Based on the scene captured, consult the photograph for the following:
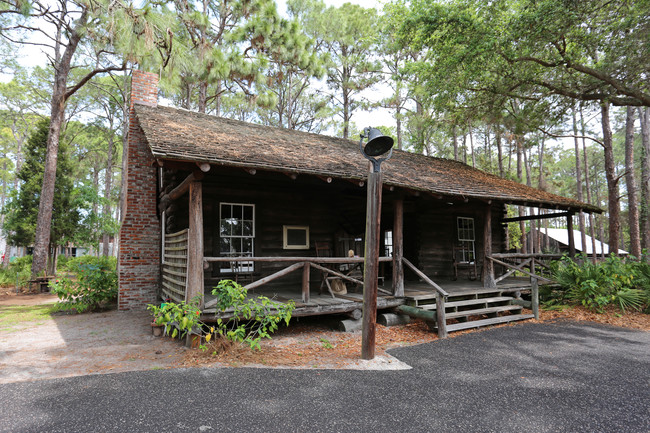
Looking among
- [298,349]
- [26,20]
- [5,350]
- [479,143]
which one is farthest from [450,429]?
[479,143]

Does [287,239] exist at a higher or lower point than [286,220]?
lower

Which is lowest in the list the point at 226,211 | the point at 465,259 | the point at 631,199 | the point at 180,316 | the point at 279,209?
the point at 180,316

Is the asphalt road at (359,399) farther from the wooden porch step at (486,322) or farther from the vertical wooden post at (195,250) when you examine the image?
the wooden porch step at (486,322)

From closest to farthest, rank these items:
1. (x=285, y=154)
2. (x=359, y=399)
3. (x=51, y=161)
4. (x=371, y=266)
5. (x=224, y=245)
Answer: (x=359, y=399) → (x=371, y=266) → (x=285, y=154) → (x=224, y=245) → (x=51, y=161)

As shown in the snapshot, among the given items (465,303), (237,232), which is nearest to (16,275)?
(237,232)

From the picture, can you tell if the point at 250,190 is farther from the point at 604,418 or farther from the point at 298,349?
the point at 604,418

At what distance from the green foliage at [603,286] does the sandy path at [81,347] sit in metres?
9.66

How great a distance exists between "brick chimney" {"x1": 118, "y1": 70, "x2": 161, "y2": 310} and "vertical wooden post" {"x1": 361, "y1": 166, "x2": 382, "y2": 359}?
6398 mm

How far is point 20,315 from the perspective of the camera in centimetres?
871

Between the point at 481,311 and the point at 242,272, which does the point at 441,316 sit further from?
the point at 242,272

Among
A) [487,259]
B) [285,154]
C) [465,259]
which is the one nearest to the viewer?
[285,154]

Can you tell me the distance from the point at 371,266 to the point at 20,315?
919 cm

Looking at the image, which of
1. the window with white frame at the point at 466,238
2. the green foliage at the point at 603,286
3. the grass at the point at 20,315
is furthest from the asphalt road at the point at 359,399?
the window with white frame at the point at 466,238

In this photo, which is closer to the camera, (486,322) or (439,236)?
(486,322)
